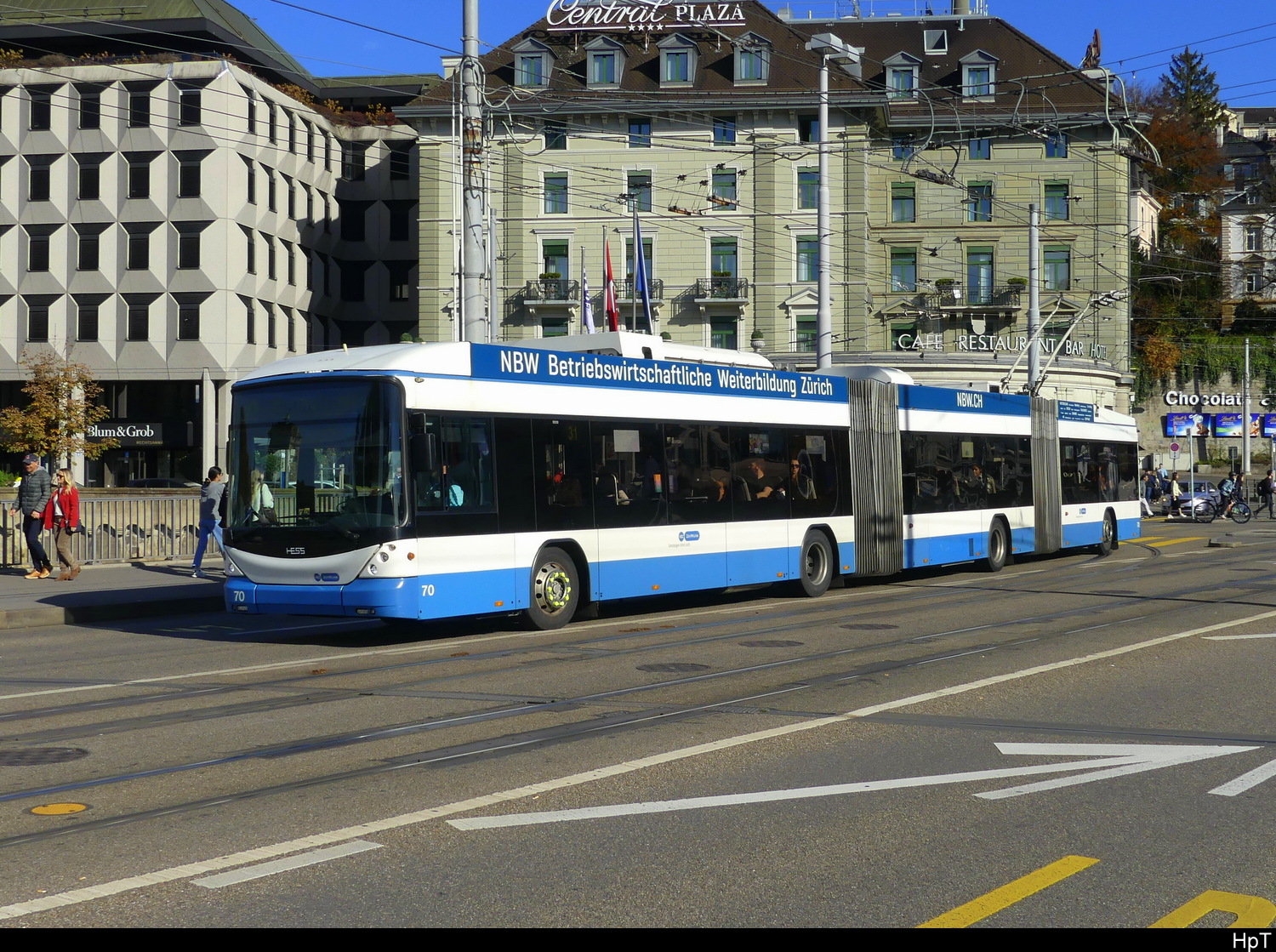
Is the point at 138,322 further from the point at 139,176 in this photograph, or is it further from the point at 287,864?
the point at 287,864

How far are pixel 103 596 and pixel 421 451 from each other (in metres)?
7.12

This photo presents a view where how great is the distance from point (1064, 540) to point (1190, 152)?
64.3m

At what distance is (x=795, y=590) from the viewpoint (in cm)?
1989

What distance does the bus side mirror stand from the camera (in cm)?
1300

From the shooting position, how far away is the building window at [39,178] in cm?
5750

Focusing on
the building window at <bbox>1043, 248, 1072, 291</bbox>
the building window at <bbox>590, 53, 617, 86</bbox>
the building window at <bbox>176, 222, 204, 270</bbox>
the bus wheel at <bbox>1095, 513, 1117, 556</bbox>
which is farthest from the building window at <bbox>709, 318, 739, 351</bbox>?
the bus wheel at <bbox>1095, 513, 1117, 556</bbox>

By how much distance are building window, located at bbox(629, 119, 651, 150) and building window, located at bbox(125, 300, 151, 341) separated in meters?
21.0

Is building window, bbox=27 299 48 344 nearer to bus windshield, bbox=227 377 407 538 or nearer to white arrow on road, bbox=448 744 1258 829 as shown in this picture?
bus windshield, bbox=227 377 407 538

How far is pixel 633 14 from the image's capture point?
59312 mm

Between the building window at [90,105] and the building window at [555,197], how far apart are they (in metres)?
18.1

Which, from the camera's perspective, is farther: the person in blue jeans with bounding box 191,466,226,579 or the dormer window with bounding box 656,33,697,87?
the dormer window with bounding box 656,33,697,87

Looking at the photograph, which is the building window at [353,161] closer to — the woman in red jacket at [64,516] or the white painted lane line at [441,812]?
the woman in red jacket at [64,516]
